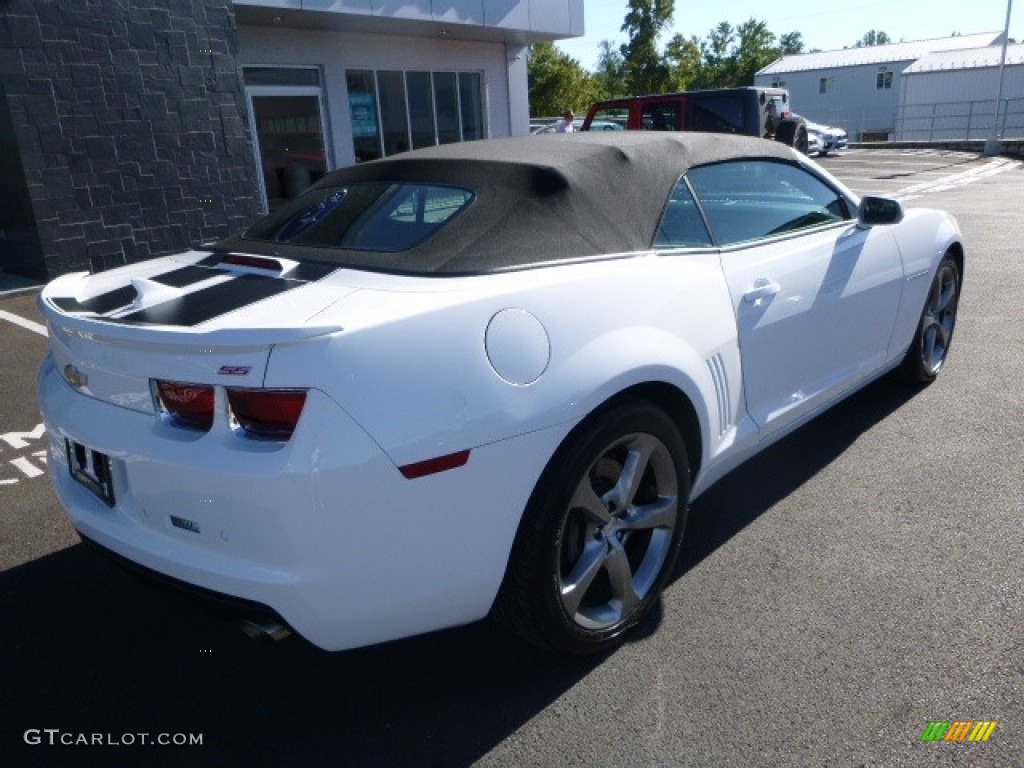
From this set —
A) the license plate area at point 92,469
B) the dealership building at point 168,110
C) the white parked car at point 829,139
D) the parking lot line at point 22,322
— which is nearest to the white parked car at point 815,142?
the white parked car at point 829,139

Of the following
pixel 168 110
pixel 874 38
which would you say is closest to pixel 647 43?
pixel 168 110

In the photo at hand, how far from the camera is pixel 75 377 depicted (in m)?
2.26

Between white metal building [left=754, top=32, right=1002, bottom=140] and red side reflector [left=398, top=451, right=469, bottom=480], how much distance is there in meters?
47.0

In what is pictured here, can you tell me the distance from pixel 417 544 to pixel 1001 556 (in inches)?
85.6

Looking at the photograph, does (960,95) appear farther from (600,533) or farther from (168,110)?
(600,533)

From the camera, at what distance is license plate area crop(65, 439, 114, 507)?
215 cm

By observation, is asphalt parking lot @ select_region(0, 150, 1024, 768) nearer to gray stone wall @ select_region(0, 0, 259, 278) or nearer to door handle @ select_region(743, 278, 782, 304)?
door handle @ select_region(743, 278, 782, 304)

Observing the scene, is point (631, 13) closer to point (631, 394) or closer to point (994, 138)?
point (994, 138)

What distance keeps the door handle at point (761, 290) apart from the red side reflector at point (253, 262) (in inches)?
62.2

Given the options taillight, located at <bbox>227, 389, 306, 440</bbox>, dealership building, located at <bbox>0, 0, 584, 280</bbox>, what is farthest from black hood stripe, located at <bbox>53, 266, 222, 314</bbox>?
dealership building, located at <bbox>0, 0, 584, 280</bbox>

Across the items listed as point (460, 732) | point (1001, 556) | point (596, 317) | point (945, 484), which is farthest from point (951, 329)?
point (460, 732)

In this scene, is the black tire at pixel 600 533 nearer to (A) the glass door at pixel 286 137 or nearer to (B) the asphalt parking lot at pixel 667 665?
(B) the asphalt parking lot at pixel 667 665

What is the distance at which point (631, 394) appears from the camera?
2.37 meters

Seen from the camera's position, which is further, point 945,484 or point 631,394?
point 945,484
